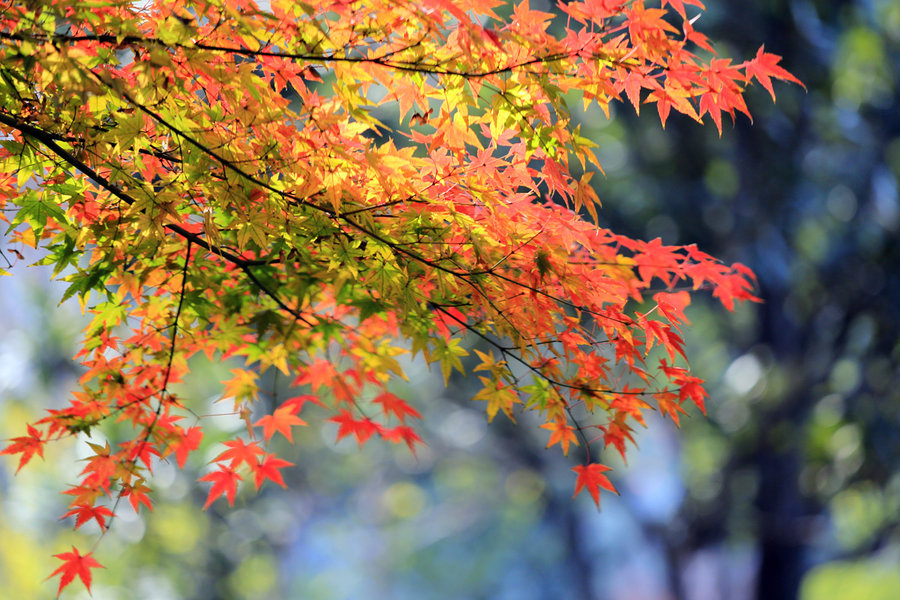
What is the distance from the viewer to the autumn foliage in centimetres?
166

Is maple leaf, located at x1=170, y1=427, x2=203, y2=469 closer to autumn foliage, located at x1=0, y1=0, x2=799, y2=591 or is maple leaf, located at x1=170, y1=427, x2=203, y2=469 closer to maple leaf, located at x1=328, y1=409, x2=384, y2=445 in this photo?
autumn foliage, located at x1=0, y1=0, x2=799, y2=591

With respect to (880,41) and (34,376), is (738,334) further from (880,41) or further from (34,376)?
(34,376)

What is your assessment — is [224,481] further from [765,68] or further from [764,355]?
[764,355]

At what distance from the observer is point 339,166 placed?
1.86m

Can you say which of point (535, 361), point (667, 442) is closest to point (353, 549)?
point (667, 442)

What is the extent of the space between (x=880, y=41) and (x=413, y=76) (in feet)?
20.8

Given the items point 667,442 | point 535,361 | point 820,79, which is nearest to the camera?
point 535,361

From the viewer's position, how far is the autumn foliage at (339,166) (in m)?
1.66

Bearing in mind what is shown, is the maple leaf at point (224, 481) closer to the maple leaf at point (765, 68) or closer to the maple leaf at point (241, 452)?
the maple leaf at point (241, 452)

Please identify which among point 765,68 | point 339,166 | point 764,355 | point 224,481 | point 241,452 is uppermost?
point 764,355

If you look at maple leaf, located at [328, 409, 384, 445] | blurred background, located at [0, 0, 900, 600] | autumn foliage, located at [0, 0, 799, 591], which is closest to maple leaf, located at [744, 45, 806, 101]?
autumn foliage, located at [0, 0, 799, 591]

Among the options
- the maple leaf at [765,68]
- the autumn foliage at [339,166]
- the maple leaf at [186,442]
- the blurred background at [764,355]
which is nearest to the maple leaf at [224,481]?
the autumn foliage at [339,166]

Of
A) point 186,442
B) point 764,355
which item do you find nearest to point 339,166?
point 186,442

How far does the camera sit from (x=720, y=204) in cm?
679
